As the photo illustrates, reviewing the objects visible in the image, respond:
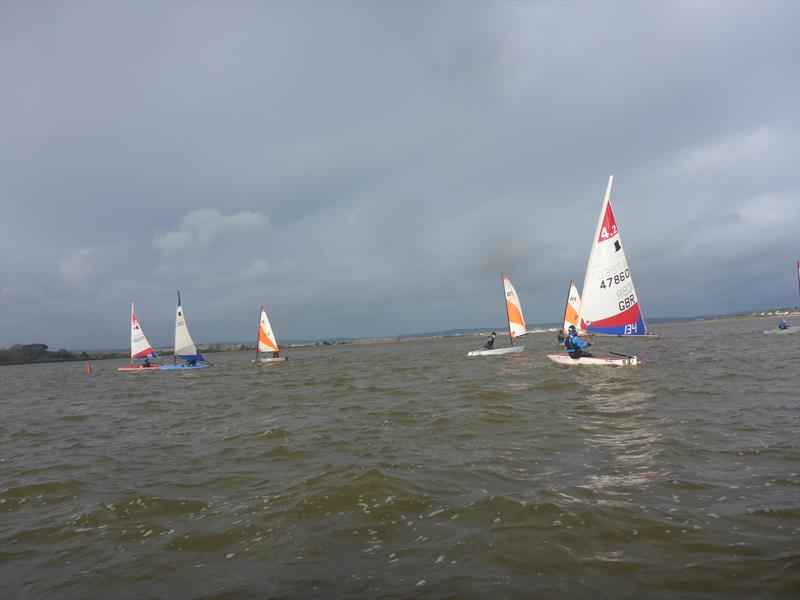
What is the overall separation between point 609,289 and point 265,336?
40.0 metres

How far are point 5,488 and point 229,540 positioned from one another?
6094 millimetres

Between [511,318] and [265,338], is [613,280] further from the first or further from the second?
[265,338]

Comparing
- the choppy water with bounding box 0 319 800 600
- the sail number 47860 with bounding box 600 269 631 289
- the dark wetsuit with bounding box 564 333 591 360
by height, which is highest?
the sail number 47860 with bounding box 600 269 631 289

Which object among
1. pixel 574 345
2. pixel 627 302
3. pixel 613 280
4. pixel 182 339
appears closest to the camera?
pixel 613 280

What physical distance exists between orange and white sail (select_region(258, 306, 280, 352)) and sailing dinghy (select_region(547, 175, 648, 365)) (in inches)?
1480

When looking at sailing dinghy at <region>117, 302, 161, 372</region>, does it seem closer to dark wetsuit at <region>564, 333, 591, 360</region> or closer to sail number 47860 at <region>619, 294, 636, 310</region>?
dark wetsuit at <region>564, 333, 591, 360</region>

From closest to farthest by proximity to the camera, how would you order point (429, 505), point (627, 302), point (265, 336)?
point (429, 505)
point (627, 302)
point (265, 336)

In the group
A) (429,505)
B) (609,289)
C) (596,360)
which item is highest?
(609,289)

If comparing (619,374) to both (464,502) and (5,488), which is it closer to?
(464,502)

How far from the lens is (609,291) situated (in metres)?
20.6

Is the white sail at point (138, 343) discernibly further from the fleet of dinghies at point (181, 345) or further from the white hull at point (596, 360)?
the white hull at point (596, 360)

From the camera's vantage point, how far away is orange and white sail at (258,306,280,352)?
49306mm

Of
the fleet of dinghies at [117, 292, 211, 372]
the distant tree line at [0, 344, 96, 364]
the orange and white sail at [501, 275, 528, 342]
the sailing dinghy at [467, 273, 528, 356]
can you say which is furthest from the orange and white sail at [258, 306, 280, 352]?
the distant tree line at [0, 344, 96, 364]

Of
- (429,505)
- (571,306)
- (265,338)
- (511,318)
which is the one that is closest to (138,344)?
(265,338)
